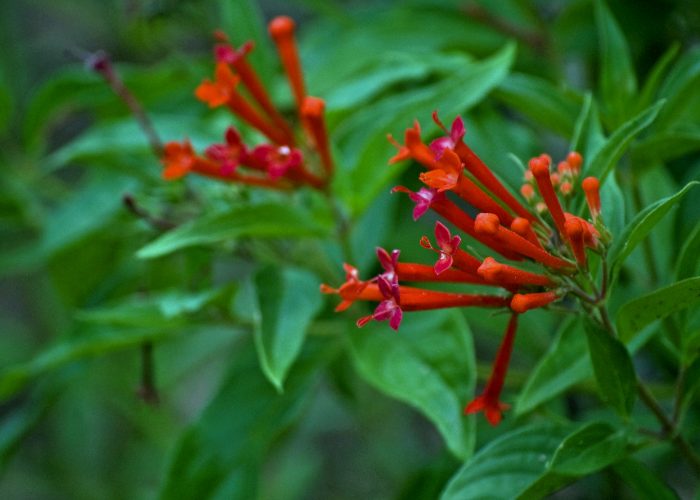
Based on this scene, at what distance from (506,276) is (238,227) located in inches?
17.6

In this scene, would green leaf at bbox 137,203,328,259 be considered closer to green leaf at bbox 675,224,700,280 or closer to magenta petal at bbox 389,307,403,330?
magenta petal at bbox 389,307,403,330

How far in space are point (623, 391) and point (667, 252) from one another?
0.43 meters

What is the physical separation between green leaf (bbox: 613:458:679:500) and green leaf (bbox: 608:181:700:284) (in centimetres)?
27

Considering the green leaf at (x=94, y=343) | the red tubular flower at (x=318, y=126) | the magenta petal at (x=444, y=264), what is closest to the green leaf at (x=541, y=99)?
the red tubular flower at (x=318, y=126)

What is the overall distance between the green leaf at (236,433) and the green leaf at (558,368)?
1.39 feet

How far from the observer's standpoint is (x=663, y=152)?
119cm

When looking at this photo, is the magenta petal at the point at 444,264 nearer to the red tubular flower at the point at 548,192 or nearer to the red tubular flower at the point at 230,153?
the red tubular flower at the point at 548,192

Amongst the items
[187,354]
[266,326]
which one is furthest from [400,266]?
[187,354]

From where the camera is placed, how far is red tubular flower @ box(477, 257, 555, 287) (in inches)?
33.1

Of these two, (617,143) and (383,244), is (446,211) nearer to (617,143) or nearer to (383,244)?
(617,143)

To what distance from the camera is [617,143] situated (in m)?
0.97

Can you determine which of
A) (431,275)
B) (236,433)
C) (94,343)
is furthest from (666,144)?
(94,343)

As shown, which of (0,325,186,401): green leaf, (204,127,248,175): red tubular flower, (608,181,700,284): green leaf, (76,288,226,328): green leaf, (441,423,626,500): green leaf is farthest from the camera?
(0,325,186,401): green leaf

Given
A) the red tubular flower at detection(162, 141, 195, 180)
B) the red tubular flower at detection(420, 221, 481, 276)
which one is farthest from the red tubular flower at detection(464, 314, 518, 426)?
the red tubular flower at detection(162, 141, 195, 180)
